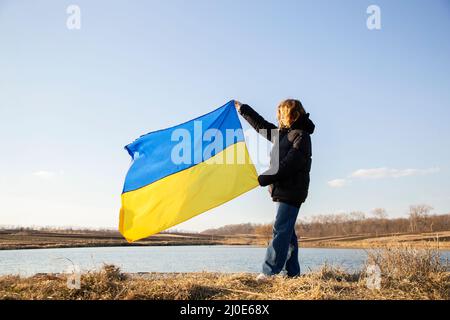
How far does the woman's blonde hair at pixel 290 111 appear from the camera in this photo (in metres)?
5.78

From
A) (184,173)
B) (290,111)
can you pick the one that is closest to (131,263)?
(184,173)

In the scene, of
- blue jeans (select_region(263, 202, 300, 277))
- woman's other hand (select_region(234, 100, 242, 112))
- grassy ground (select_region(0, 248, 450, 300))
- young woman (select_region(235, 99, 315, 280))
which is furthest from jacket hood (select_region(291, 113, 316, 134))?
grassy ground (select_region(0, 248, 450, 300))

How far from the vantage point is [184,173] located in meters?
6.51

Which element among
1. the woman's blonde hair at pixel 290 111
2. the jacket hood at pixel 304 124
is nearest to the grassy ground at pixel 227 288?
the jacket hood at pixel 304 124

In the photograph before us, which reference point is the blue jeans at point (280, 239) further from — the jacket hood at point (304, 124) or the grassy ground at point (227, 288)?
the jacket hood at point (304, 124)

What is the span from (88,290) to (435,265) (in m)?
5.00

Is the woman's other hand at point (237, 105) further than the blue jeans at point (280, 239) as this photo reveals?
Yes

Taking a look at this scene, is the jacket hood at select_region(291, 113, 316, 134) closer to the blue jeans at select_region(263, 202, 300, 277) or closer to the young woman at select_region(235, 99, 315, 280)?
the young woman at select_region(235, 99, 315, 280)

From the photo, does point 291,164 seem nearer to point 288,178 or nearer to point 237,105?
point 288,178

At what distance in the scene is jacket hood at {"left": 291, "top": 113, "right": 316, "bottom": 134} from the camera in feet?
18.9

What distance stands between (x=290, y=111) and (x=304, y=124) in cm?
29
